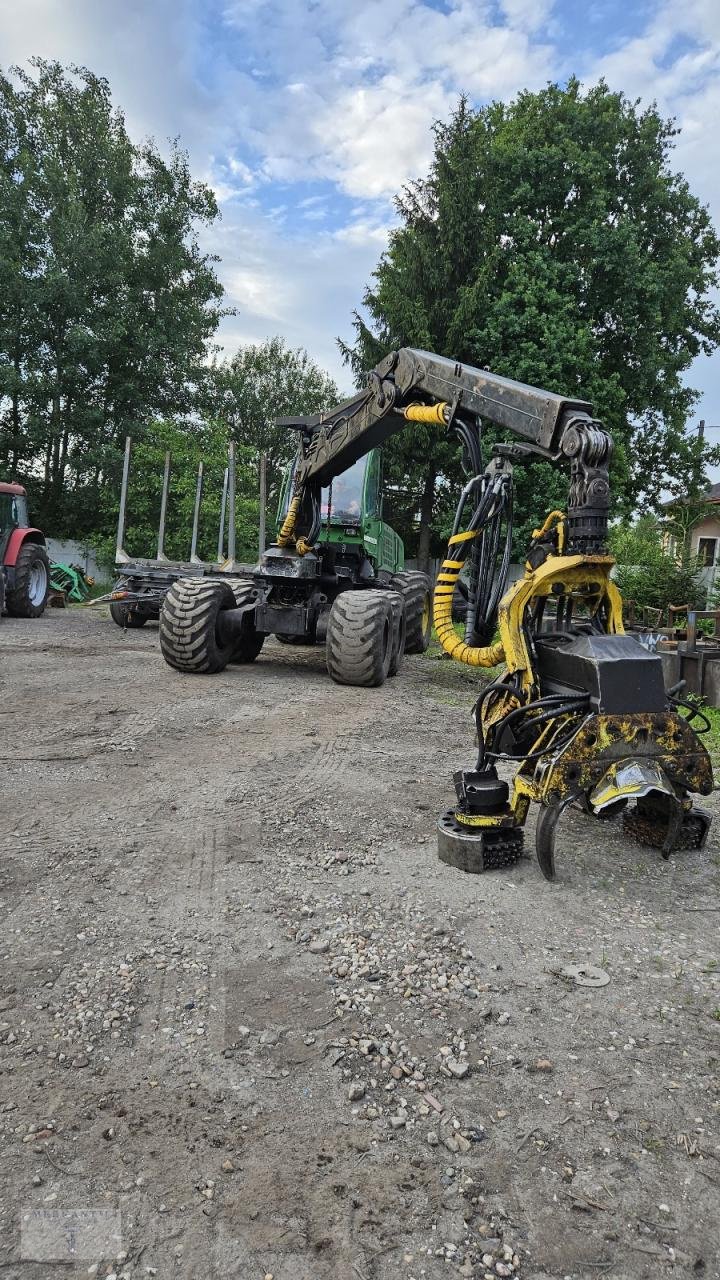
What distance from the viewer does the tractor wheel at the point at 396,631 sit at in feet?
29.7

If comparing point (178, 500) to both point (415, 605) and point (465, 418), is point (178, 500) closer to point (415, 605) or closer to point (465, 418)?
point (415, 605)

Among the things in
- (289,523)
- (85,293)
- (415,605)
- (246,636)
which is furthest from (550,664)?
(85,293)

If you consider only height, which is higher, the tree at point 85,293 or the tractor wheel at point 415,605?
the tree at point 85,293

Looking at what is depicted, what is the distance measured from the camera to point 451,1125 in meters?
2.27

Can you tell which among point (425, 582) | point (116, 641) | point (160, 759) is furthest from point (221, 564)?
point (160, 759)

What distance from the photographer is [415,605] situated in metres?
11.2

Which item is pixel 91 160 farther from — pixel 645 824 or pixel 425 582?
pixel 645 824

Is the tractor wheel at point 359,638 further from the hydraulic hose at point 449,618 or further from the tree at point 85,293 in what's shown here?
the tree at point 85,293

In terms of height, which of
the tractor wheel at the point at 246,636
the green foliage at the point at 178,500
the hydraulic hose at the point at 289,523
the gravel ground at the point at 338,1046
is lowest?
the gravel ground at the point at 338,1046

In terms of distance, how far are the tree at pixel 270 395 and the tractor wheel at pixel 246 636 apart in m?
32.7

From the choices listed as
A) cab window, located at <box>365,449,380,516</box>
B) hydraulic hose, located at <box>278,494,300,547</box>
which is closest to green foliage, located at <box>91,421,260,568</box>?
cab window, located at <box>365,449,380,516</box>

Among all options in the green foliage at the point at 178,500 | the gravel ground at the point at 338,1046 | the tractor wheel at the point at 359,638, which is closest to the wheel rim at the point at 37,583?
the green foliage at the point at 178,500

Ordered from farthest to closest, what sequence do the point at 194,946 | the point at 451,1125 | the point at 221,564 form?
1. the point at 221,564
2. the point at 194,946
3. the point at 451,1125

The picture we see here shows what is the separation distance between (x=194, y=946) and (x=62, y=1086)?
0.84 meters
